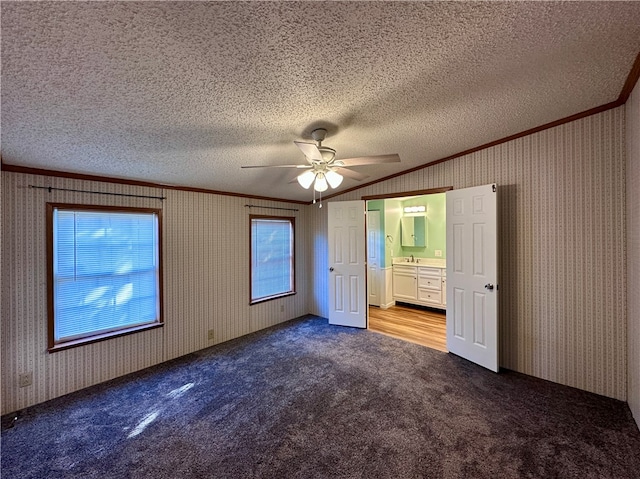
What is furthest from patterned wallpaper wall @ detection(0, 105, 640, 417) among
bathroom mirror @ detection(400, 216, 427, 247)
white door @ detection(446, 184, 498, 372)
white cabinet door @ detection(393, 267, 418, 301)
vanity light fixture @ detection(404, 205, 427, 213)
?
white cabinet door @ detection(393, 267, 418, 301)

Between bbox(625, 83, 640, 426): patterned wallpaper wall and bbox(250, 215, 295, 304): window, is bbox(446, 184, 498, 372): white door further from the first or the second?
bbox(250, 215, 295, 304): window

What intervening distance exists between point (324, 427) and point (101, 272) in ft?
8.84

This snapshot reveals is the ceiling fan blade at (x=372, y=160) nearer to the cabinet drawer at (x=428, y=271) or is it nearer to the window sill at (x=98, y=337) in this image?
the window sill at (x=98, y=337)

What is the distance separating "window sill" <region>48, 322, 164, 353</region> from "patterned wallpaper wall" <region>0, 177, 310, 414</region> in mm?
57

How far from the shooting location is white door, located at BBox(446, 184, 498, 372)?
296cm

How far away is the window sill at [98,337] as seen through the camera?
2617mm

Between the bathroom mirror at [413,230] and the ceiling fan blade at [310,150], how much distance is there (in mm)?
4111

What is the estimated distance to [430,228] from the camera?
5.67 metres

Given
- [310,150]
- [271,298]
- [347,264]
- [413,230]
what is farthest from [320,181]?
[413,230]

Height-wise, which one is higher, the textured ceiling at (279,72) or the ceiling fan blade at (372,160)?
the textured ceiling at (279,72)

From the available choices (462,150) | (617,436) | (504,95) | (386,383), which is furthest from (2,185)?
(617,436)

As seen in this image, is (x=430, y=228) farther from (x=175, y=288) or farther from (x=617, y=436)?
(x=175, y=288)

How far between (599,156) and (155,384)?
475 cm

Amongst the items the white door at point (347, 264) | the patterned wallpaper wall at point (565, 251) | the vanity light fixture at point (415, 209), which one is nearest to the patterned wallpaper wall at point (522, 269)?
the patterned wallpaper wall at point (565, 251)
